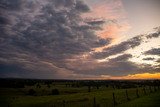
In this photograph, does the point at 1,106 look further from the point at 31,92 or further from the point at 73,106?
the point at 31,92

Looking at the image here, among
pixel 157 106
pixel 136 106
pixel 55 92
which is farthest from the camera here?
pixel 55 92

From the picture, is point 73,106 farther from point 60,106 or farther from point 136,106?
point 136,106

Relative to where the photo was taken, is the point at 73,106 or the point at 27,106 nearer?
the point at 73,106

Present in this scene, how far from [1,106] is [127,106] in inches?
1297

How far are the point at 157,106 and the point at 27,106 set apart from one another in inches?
1274

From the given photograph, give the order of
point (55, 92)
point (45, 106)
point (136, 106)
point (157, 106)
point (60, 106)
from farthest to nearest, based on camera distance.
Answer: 1. point (55, 92)
2. point (45, 106)
3. point (60, 106)
4. point (136, 106)
5. point (157, 106)

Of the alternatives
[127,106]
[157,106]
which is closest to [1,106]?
[127,106]

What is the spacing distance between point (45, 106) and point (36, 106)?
2.83 m

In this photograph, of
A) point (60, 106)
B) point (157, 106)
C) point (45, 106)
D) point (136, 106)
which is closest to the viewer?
point (157, 106)

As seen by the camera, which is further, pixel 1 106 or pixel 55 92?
pixel 55 92

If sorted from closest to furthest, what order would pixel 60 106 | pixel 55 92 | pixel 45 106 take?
pixel 60 106, pixel 45 106, pixel 55 92

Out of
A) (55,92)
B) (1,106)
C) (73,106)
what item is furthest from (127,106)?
(55,92)

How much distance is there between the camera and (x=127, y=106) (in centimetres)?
3441

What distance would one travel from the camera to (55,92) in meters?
93.1
